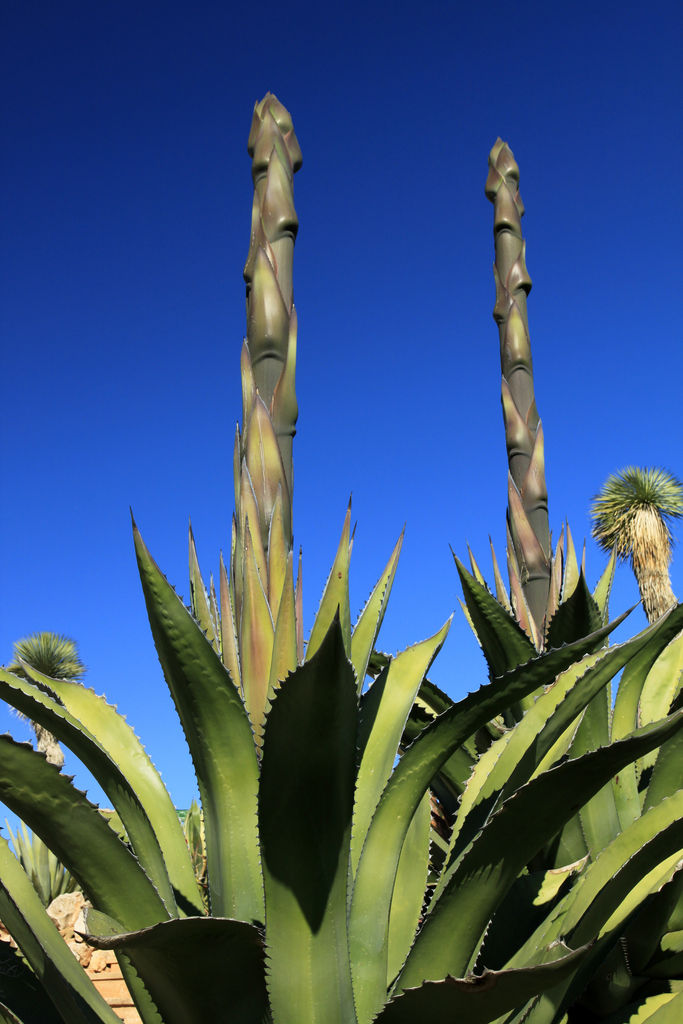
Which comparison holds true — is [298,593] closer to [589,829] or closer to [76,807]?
[76,807]

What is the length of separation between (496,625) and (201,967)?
120 centimetres

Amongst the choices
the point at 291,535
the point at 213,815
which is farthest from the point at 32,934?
the point at 291,535

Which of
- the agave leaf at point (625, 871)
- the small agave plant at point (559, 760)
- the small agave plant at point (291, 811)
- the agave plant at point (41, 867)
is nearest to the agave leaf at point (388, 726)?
the small agave plant at point (291, 811)

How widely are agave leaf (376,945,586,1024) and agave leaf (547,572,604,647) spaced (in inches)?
31.5

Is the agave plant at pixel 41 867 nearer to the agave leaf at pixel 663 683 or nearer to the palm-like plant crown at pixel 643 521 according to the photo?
the agave leaf at pixel 663 683

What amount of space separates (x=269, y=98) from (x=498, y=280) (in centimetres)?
124

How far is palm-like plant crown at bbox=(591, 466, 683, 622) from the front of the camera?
20.0 meters

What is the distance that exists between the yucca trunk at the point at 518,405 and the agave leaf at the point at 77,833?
5.13 feet

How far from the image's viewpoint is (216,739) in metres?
1.35

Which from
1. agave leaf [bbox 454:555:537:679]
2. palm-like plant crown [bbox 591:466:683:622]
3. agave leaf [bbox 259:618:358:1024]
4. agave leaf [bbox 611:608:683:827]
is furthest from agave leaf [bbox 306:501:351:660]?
Answer: palm-like plant crown [bbox 591:466:683:622]

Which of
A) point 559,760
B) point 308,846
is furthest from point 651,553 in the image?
point 308,846

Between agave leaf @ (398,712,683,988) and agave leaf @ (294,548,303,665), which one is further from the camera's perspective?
agave leaf @ (294,548,303,665)

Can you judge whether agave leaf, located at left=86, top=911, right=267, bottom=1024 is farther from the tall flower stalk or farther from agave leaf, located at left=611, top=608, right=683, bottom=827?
agave leaf, located at left=611, top=608, right=683, bottom=827

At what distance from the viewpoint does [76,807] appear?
3.98 ft
